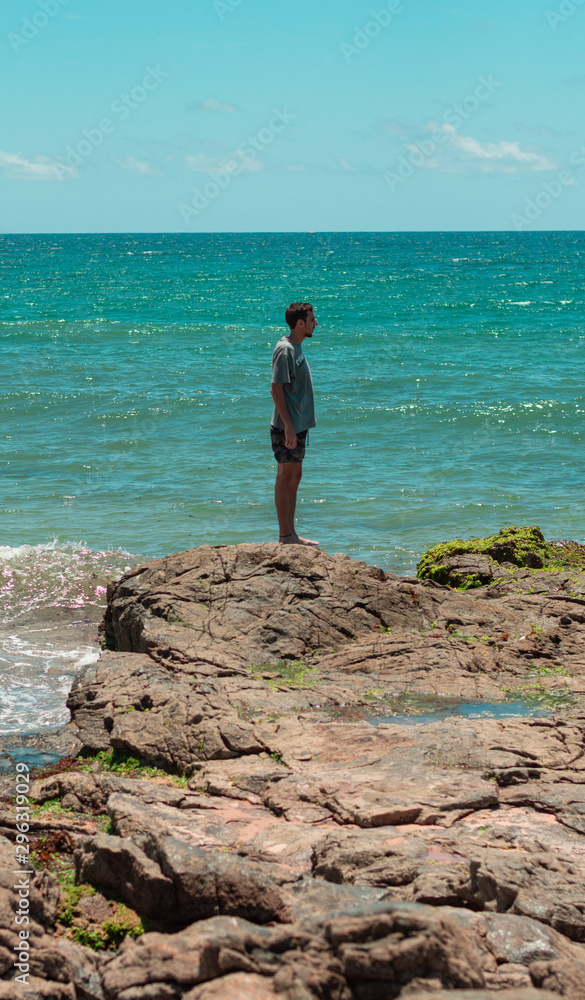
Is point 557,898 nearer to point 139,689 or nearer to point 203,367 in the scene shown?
point 139,689

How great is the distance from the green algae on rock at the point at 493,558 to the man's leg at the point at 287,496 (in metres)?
1.22

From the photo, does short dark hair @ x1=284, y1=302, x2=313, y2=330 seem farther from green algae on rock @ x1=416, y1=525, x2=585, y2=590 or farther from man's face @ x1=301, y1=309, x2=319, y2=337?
green algae on rock @ x1=416, y1=525, x2=585, y2=590

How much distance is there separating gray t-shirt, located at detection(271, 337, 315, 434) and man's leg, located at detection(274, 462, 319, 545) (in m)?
0.30

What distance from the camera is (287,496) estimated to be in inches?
281

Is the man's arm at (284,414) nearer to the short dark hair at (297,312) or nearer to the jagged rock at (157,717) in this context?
the short dark hair at (297,312)

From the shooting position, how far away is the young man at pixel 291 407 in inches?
271

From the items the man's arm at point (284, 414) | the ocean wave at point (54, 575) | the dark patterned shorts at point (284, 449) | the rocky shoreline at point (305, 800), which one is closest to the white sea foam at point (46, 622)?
the ocean wave at point (54, 575)

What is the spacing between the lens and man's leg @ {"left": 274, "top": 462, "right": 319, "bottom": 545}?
7.11m

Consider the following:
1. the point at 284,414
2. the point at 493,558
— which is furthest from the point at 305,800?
the point at 493,558

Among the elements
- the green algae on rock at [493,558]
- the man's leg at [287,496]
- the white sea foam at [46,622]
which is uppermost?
the man's leg at [287,496]

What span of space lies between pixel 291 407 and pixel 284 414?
129 millimetres

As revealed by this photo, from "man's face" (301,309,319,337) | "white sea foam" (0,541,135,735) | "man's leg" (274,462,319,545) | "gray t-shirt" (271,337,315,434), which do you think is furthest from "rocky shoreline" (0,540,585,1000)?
"man's face" (301,309,319,337)

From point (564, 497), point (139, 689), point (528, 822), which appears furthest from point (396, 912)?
point (564, 497)

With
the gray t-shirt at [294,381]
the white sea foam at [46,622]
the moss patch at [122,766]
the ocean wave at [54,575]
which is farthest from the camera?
the ocean wave at [54,575]
